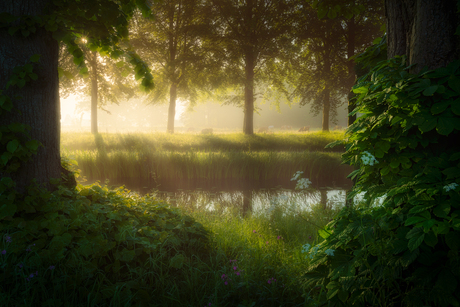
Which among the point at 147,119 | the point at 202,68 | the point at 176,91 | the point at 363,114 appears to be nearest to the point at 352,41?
the point at 202,68

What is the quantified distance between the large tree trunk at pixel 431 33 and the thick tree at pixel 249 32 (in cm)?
1393

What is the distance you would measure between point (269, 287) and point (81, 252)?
1.71m

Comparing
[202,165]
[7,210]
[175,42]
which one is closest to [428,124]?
[7,210]

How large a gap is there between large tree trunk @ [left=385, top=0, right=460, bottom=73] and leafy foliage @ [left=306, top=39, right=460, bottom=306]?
235 mm

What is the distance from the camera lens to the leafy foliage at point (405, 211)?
1.46m

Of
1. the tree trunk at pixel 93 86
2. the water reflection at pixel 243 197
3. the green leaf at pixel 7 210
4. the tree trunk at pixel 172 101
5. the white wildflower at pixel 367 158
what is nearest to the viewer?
the white wildflower at pixel 367 158

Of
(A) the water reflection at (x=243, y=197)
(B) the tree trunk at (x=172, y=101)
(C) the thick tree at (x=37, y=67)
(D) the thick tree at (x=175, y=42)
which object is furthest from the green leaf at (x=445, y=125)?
(B) the tree trunk at (x=172, y=101)

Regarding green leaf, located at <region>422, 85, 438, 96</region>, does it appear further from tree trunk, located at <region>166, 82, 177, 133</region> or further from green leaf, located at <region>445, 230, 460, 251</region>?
tree trunk, located at <region>166, 82, 177, 133</region>

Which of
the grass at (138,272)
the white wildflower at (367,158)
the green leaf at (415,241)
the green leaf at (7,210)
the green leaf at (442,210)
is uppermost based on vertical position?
the white wildflower at (367,158)

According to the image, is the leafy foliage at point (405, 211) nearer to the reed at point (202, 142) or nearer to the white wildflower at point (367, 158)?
the white wildflower at point (367, 158)

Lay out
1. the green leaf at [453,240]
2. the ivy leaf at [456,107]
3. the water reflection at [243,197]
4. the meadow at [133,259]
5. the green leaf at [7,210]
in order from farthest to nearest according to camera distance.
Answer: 1. the water reflection at [243,197]
2. the green leaf at [7,210]
3. the meadow at [133,259]
4. the ivy leaf at [456,107]
5. the green leaf at [453,240]

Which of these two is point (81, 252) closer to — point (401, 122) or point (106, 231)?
point (106, 231)

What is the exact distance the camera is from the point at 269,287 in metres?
2.38

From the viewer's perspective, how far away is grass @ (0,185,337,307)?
195 cm
